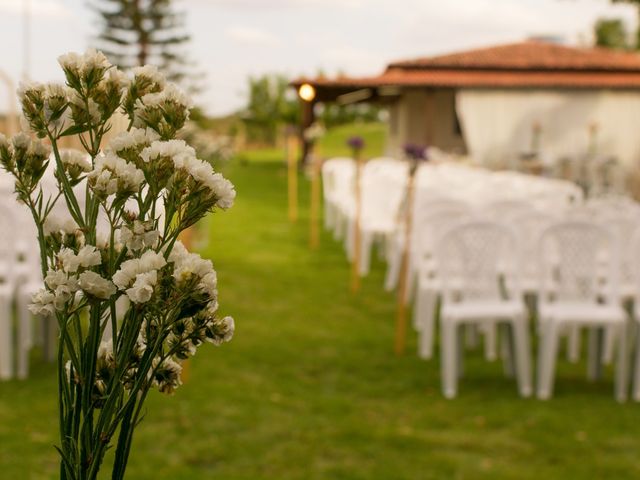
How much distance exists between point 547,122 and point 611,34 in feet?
126

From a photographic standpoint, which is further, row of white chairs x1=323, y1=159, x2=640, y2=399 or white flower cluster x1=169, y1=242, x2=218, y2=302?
row of white chairs x1=323, y1=159, x2=640, y2=399

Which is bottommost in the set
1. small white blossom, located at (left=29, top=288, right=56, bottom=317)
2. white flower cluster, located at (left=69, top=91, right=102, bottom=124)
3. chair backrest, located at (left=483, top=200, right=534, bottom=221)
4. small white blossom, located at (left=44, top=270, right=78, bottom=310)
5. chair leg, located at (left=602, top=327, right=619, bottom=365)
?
chair leg, located at (left=602, top=327, right=619, bottom=365)

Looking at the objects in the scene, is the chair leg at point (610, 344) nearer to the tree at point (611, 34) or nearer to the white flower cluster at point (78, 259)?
the white flower cluster at point (78, 259)

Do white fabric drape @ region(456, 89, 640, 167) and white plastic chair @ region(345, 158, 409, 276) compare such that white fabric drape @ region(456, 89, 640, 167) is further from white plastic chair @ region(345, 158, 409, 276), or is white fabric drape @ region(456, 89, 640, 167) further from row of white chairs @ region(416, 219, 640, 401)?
row of white chairs @ region(416, 219, 640, 401)

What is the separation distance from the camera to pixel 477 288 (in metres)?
6.21

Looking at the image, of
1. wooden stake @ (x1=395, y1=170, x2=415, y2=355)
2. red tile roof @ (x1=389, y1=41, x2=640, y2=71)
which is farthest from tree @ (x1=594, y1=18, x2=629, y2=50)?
wooden stake @ (x1=395, y1=170, x2=415, y2=355)

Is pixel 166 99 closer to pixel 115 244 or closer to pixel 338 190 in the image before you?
pixel 115 244

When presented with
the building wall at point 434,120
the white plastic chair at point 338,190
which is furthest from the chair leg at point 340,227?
the building wall at point 434,120

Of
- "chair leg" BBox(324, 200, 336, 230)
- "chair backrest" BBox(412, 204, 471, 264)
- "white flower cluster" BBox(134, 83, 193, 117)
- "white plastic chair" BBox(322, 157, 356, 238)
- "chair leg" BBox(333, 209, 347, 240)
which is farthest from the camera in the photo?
"chair leg" BBox(324, 200, 336, 230)

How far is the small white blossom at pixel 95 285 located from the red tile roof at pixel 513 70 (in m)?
26.4

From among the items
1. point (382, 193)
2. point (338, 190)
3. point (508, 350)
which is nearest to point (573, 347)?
point (508, 350)

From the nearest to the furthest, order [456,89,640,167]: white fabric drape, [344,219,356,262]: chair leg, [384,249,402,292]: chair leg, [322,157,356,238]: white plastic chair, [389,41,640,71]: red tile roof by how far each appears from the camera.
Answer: [384,249,402,292]: chair leg
[344,219,356,262]: chair leg
[322,157,356,238]: white plastic chair
[456,89,640,167]: white fabric drape
[389,41,640,71]: red tile roof

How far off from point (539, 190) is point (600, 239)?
4033mm

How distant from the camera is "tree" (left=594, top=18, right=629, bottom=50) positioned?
204 feet
